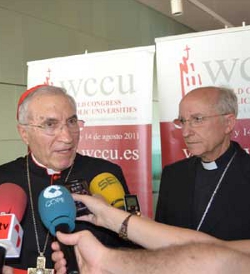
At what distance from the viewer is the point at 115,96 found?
2584 millimetres

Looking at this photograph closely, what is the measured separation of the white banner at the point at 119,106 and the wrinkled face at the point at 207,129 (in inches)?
22.7

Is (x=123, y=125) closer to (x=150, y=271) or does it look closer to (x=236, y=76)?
(x=236, y=76)

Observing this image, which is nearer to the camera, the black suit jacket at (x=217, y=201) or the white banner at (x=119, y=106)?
the black suit jacket at (x=217, y=201)

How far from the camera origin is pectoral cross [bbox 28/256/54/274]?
1.40 meters

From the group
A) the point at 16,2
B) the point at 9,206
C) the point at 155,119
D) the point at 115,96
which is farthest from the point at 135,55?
the point at 155,119

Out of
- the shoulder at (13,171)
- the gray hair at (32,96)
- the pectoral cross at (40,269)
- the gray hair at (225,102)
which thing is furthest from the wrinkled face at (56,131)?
the gray hair at (225,102)

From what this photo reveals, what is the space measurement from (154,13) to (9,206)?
439 centimetres

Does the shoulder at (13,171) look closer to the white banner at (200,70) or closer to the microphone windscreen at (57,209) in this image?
the microphone windscreen at (57,209)

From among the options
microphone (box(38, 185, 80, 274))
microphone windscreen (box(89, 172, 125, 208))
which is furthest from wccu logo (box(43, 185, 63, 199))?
microphone windscreen (box(89, 172, 125, 208))

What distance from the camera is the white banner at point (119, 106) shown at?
8.25ft

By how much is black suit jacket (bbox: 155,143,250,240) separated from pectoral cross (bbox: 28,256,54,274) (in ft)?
2.44

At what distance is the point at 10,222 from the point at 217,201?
1.01 meters

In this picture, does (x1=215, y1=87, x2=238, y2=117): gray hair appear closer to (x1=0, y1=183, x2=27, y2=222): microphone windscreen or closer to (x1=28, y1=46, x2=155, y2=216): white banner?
(x1=28, y1=46, x2=155, y2=216): white banner

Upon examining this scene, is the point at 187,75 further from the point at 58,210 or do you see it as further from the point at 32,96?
the point at 58,210
